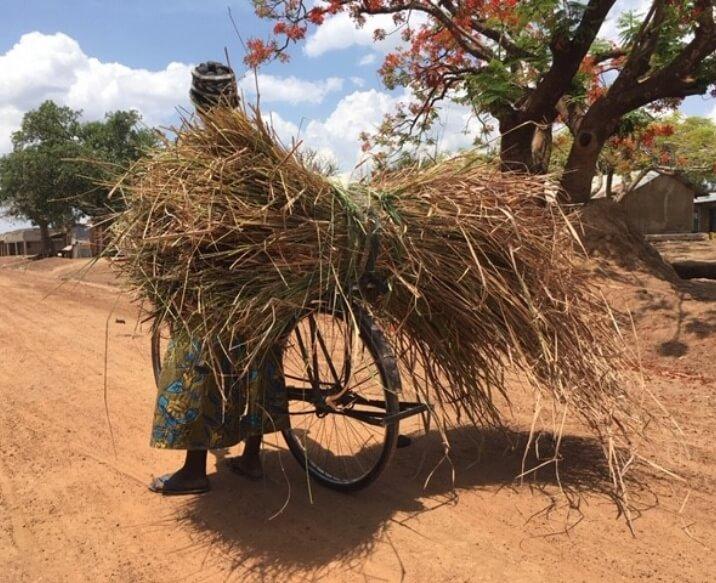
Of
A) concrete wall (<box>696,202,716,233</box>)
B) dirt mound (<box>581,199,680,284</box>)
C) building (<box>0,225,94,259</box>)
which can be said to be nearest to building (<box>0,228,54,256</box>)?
building (<box>0,225,94,259</box>)

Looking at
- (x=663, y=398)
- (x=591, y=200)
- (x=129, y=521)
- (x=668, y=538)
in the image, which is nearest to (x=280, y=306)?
(x=129, y=521)

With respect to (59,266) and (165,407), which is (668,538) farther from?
(59,266)

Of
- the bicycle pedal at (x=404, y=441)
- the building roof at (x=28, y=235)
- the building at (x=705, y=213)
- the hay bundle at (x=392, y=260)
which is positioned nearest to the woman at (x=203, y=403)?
the hay bundle at (x=392, y=260)

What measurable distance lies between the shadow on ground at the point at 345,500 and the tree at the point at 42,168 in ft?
98.1

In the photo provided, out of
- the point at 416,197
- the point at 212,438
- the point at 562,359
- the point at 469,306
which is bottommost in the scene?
the point at 212,438

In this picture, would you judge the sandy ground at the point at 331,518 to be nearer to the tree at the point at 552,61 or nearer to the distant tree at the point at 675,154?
the tree at the point at 552,61

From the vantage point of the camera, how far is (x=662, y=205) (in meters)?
29.6

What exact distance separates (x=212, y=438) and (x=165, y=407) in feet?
0.85

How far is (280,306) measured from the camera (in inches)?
107

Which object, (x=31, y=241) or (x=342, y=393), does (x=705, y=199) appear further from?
(x=31, y=241)

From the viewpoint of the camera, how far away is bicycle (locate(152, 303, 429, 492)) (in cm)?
281

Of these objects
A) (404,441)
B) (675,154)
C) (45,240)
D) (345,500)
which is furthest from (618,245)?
(45,240)

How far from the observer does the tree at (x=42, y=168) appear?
31109 millimetres

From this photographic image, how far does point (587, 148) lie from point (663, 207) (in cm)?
2361
